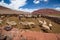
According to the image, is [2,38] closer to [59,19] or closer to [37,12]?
[37,12]

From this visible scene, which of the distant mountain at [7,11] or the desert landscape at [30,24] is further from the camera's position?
the distant mountain at [7,11]

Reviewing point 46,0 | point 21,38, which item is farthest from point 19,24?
point 46,0

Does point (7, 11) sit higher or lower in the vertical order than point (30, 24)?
higher

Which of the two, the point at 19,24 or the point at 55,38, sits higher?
the point at 19,24

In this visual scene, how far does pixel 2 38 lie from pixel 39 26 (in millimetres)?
735

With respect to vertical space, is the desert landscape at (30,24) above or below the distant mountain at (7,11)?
below

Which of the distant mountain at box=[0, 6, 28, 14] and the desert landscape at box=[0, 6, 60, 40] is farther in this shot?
the distant mountain at box=[0, 6, 28, 14]

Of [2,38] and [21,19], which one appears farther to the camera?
[21,19]

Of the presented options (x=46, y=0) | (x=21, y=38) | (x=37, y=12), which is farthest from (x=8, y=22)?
(x=46, y=0)

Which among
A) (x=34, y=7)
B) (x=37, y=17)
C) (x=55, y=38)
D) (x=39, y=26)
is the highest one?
(x=34, y=7)

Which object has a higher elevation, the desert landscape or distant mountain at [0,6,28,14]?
distant mountain at [0,6,28,14]

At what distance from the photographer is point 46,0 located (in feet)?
8.31

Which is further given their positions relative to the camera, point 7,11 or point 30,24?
point 7,11

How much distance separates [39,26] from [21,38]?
42 centimetres
